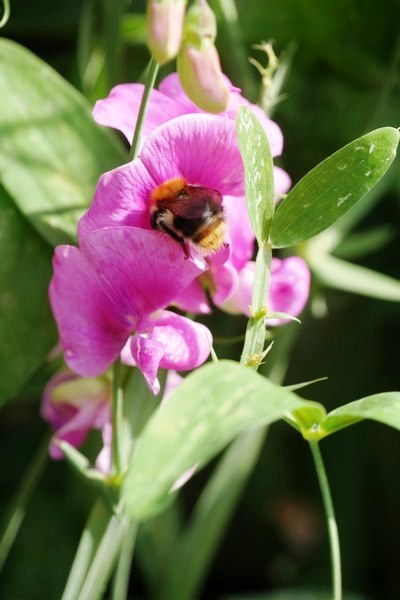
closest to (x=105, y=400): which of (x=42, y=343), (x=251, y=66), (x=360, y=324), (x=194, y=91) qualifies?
(x=42, y=343)

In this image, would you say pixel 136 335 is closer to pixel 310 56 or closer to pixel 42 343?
pixel 42 343

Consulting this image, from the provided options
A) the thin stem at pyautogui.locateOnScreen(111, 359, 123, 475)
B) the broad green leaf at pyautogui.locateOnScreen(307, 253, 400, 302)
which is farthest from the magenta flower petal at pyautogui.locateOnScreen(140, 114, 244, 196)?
the broad green leaf at pyautogui.locateOnScreen(307, 253, 400, 302)

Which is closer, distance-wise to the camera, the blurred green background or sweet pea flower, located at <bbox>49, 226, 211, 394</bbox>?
sweet pea flower, located at <bbox>49, 226, 211, 394</bbox>

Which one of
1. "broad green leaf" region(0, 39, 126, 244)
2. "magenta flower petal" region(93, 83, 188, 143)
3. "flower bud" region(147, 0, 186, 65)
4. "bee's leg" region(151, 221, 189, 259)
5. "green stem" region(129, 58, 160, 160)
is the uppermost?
"flower bud" region(147, 0, 186, 65)

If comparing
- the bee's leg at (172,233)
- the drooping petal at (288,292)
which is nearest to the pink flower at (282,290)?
the drooping petal at (288,292)

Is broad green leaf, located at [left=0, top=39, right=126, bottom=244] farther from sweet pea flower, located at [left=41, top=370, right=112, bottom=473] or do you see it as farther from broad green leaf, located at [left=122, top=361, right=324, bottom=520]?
broad green leaf, located at [left=122, top=361, right=324, bottom=520]

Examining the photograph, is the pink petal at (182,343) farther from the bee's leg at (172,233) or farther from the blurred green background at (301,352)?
the blurred green background at (301,352)

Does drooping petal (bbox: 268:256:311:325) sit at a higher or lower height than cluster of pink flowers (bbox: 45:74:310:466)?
lower
